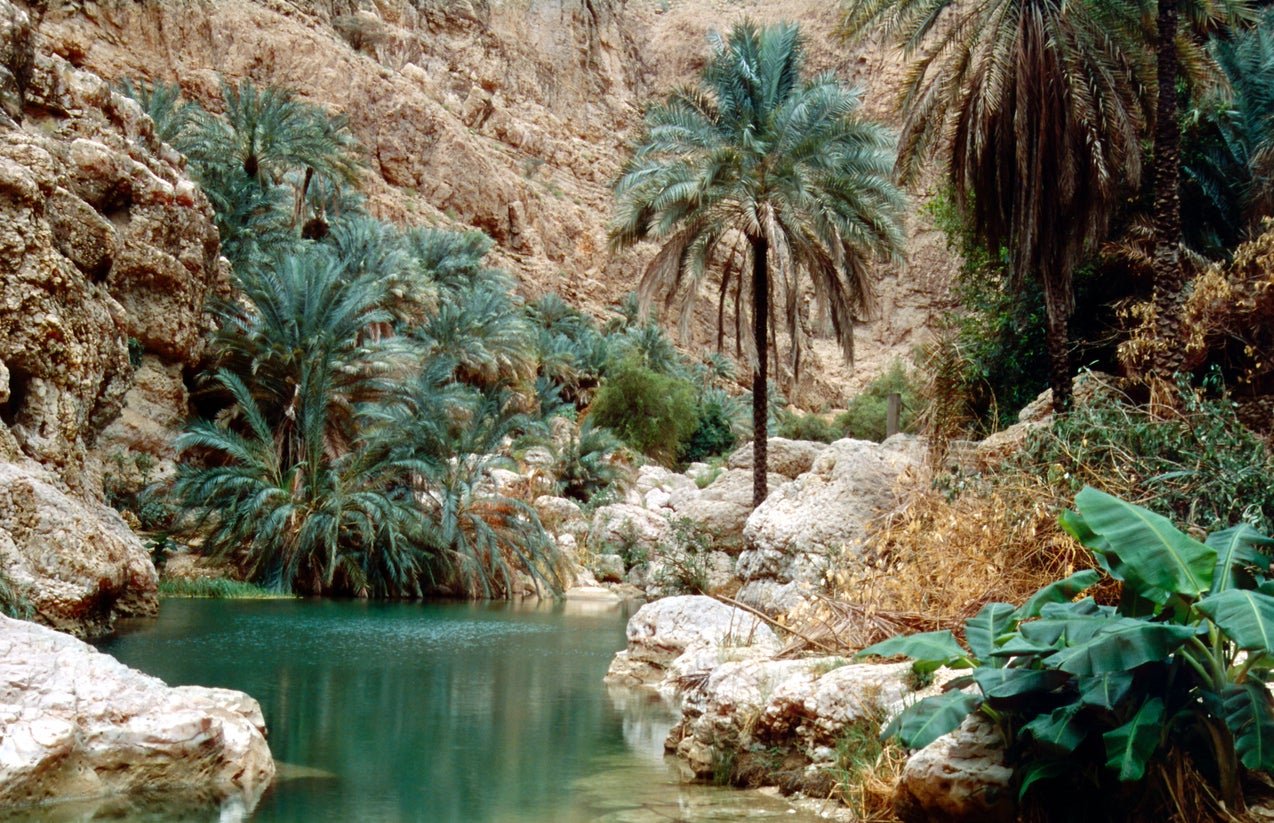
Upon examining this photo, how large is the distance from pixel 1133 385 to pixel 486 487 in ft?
53.8

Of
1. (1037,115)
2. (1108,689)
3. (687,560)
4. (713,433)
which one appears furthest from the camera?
(713,433)

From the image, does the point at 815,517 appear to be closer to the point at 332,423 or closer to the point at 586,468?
the point at 332,423

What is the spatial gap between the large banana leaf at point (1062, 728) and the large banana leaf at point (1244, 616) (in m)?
0.67

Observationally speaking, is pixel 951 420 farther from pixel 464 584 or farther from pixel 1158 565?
pixel 464 584

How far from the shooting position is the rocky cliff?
12.1 meters

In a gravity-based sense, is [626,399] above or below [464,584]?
above

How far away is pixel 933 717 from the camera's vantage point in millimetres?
4762

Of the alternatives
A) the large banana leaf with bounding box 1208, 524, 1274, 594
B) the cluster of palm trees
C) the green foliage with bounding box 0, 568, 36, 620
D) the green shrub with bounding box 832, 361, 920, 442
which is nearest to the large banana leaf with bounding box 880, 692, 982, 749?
the large banana leaf with bounding box 1208, 524, 1274, 594

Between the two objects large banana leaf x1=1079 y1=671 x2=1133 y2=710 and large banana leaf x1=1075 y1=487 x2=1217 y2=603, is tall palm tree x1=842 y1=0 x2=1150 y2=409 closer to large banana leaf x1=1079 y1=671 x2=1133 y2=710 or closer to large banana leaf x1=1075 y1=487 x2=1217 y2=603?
large banana leaf x1=1075 y1=487 x2=1217 y2=603

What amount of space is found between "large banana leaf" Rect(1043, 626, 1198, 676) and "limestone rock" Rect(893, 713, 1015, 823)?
83 cm

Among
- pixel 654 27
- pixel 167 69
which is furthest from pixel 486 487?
pixel 654 27

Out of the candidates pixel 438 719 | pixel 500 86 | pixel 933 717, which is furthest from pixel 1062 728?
pixel 500 86

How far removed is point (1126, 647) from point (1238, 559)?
36.6 inches

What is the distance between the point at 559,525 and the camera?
101 ft
